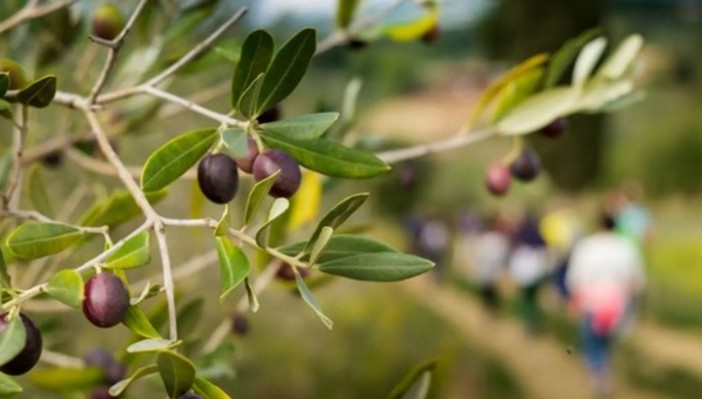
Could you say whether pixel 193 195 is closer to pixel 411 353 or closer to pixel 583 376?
pixel 411 353

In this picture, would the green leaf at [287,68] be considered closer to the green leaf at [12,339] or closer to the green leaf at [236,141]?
the green leaf at [236,141]

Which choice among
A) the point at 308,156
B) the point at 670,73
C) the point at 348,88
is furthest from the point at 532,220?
the point at 308,156

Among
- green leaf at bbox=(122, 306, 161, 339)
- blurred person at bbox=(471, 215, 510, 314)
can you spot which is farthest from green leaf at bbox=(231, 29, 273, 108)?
blurred person at bbox=(471, 215, 510, 314)

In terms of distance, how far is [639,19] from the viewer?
837cm

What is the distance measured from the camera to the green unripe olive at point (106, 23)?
79cm

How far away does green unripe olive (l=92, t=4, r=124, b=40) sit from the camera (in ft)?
2.59

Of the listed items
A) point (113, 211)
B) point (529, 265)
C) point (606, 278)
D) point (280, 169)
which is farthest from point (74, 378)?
point (529, 265)

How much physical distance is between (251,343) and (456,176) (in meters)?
3.59

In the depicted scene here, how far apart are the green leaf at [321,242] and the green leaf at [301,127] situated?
0.05 m

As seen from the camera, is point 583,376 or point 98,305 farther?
point 583,376

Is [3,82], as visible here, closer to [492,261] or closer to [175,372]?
[175,372]

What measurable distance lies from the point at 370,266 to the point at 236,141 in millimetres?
74

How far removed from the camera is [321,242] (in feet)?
1.52

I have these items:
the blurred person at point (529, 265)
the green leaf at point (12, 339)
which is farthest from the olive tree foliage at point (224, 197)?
the blurred person at point (529, 265)
